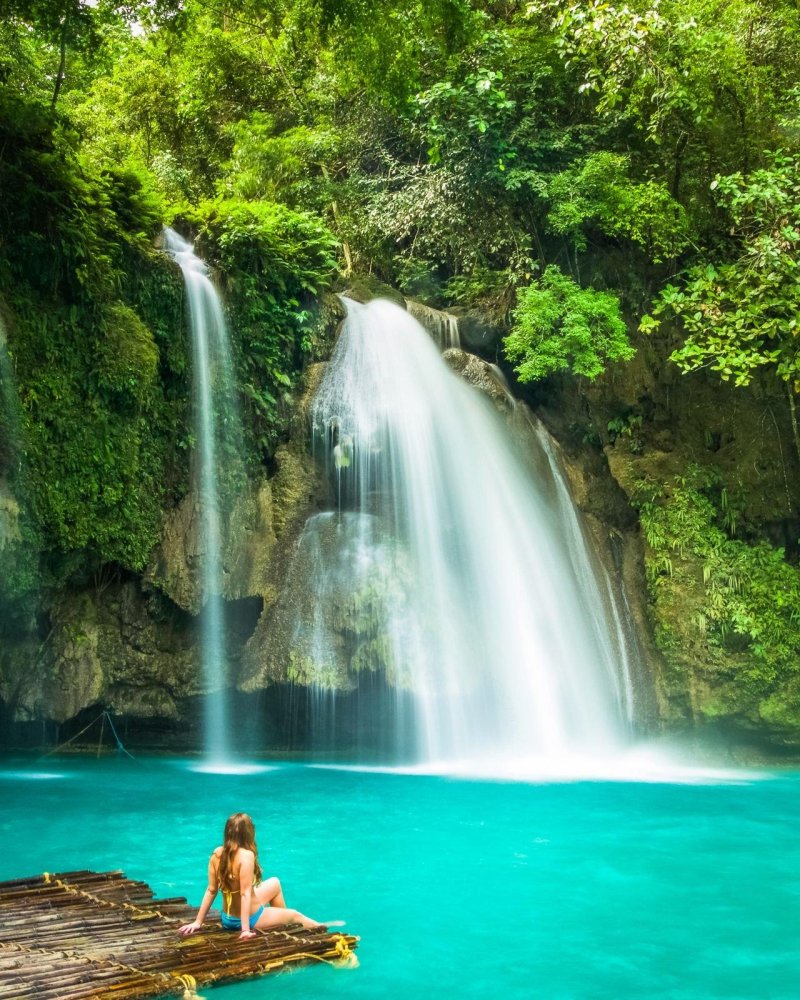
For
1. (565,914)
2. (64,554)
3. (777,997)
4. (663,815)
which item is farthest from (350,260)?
(777,997)

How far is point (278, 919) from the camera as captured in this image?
5.36 m

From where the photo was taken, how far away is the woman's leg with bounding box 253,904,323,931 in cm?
532

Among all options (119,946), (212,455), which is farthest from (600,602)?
(119,946)

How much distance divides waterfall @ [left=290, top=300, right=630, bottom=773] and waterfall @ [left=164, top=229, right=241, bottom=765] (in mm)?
1233

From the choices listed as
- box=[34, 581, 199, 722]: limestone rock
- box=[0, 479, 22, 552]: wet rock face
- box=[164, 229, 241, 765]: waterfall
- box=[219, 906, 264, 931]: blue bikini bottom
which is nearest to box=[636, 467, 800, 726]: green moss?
box=[164, 229, 241, 765]: waterfall

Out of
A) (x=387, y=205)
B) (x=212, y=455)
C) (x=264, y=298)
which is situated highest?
(x=387, y=205)

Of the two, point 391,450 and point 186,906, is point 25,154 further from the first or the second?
point 186,906

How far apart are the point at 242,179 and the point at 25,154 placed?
7.38 metres

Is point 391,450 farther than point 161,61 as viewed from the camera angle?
No

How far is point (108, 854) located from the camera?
25.2 ft

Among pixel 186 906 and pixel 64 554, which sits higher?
pixel 64 554

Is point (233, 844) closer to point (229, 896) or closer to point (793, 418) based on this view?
point (229, 896)

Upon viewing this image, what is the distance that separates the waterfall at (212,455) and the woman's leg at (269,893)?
7.02m

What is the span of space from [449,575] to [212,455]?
377cm
